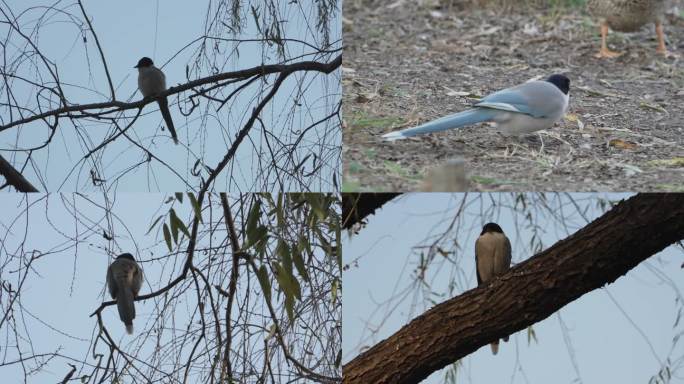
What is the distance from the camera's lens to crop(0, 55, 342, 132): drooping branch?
2691mm

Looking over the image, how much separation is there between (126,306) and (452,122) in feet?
2.83

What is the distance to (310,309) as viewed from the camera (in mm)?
2551

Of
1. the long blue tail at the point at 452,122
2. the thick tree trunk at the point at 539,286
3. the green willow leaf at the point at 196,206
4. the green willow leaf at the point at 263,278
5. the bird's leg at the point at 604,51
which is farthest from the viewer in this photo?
the bird's leg at the point at 604,51

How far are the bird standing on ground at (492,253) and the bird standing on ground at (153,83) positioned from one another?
0.77 meters

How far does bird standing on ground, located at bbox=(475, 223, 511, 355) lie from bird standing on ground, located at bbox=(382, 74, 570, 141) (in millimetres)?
248

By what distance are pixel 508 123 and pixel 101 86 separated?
982 millimetres

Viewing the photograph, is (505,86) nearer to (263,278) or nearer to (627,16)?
(627,16)

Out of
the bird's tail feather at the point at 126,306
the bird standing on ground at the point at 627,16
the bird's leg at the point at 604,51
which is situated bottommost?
the bird's tail feather at the point at 126,306

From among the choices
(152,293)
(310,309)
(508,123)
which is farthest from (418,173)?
(152,293)

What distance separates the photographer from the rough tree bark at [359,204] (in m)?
2.64

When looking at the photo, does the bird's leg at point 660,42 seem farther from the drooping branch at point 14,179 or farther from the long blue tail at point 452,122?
the drooping branch at point 14,179

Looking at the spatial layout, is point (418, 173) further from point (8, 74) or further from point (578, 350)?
point (8, 74)

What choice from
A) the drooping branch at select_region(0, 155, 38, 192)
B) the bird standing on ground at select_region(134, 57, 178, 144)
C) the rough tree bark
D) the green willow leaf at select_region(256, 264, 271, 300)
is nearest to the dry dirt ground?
the rough tree bark

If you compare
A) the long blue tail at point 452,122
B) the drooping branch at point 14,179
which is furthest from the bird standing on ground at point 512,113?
the drooping branch at point 14,179
